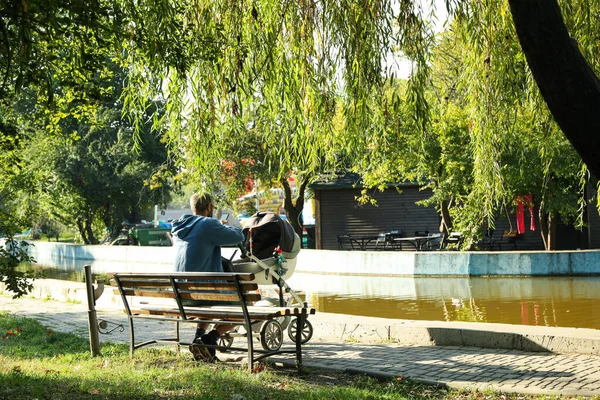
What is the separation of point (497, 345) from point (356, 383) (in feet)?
8.01

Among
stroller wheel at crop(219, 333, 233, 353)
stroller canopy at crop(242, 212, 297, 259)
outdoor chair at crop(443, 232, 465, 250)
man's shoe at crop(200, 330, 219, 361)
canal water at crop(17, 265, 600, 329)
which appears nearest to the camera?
man's shoe at crop(200, 330, 219, 361)

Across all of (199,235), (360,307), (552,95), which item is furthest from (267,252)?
(360,307)

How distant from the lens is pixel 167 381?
22.4 feet

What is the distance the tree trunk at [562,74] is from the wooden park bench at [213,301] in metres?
3.00

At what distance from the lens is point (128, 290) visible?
8594 mm

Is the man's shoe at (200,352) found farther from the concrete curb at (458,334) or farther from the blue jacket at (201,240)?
the concrete curb at (458,334)

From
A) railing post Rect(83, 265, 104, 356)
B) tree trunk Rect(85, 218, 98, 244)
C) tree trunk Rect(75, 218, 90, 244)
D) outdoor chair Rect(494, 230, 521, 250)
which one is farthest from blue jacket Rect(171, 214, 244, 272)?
tree trunk Rect(75, 218, 90, 244)

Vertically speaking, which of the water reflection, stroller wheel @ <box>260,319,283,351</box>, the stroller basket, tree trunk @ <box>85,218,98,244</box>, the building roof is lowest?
the water reflection

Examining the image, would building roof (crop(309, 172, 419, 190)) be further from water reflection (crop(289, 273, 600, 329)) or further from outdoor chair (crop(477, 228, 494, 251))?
water reflection (crop(289, 273, 600, 329))

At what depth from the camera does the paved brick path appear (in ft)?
22.1

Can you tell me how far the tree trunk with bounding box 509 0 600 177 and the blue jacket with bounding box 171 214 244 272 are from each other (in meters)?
3.65

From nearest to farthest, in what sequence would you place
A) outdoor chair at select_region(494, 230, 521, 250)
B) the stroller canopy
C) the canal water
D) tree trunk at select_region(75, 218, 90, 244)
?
1. the stroller canopy
2. the canal water
3. outdoor chair at select_region(494, 230, 521, 250)
4. tree trunk at select_region(75, 218, 90, 244)

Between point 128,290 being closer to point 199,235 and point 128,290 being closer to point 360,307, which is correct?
point 199,235

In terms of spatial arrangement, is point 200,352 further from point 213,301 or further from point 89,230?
point 89,230
